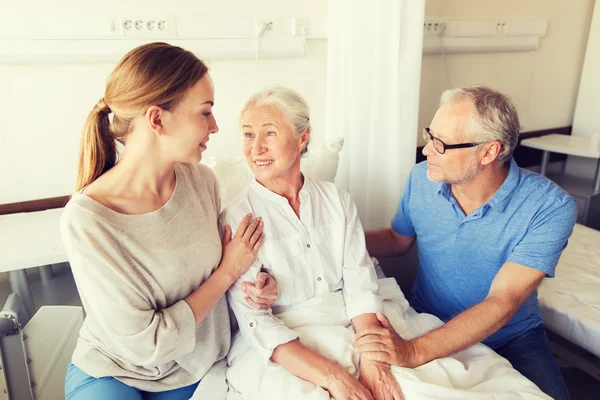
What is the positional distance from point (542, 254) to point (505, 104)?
506 mm

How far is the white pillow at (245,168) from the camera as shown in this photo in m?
1.65

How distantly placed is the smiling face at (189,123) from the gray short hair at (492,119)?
2.75 ft

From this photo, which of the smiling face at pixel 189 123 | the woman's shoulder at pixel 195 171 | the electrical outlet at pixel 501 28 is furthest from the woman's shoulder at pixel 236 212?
the electrical outlet at pixel 501 28

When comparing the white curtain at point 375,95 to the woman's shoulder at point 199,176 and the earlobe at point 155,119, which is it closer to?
the woman's shoulder at point 199,176

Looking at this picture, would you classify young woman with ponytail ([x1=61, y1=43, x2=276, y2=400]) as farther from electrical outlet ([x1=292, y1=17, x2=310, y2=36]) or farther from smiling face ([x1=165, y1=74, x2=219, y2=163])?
electrical outlet ([x1=292, y1=17, x2=310, y2=36])

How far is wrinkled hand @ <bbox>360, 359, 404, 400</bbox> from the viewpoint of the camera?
1.16 m

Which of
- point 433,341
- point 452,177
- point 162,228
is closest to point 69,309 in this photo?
point 162,228

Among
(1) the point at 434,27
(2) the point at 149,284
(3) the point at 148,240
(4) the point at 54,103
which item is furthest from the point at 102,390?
(1) the point at 434,27

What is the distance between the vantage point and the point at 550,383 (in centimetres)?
141

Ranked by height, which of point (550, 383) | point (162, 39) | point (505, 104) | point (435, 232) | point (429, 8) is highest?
point (429, 8)

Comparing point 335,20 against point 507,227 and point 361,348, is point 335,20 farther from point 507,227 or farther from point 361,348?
point 361,348

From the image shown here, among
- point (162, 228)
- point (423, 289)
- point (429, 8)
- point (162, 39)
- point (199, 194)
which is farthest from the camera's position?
point (429, 8)

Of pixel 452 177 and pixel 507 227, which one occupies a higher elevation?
pixel 452 177

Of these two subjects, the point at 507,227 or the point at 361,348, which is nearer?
the point at 361,348
